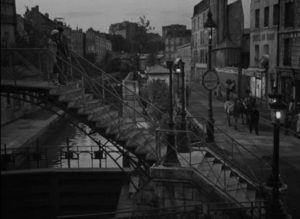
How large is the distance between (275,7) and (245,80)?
34.9ft

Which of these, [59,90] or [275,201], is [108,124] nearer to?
[59,90]

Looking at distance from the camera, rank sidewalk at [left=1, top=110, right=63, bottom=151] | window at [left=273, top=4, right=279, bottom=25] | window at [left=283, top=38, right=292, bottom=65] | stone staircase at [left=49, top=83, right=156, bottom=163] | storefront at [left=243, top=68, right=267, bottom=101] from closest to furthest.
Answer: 1. stone staircase at [left=49, top=83, right=156, bottom=163]
2. sidewalk at [left=1, top=110, right=63, bottom=151]
3. window at [left=283, top=38, right=292, bottom=65]
4. window at [left=273, top=4, right=279, bottom=25]
5. storefront at [left=243, top=68, right=267, bottom=101]

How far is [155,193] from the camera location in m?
10.3

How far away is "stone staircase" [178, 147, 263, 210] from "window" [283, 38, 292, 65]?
22276 mm

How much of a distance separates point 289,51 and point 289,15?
281cm

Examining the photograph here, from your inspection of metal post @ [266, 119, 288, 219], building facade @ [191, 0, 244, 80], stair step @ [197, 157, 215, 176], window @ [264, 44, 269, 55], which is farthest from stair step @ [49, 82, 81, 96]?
building facade @ [191, 0, 244, 80]

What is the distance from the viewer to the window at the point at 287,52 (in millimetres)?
31719

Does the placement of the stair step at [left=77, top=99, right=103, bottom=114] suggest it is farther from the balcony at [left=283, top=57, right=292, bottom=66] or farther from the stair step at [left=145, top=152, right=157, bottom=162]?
the balcony at [left=283, top=57, right=292, bottom=66]

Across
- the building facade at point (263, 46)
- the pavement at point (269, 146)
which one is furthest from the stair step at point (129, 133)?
the building facade at point (263, 46)

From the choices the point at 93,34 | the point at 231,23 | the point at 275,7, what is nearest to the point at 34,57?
the point at 275,7

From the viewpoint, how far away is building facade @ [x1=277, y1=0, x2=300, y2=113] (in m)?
29.8

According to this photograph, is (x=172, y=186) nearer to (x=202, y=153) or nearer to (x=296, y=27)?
(x=202, y=153)

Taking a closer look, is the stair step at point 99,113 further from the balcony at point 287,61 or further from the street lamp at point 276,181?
the balcony at point 287,61

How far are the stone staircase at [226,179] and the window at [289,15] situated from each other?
22838mm
